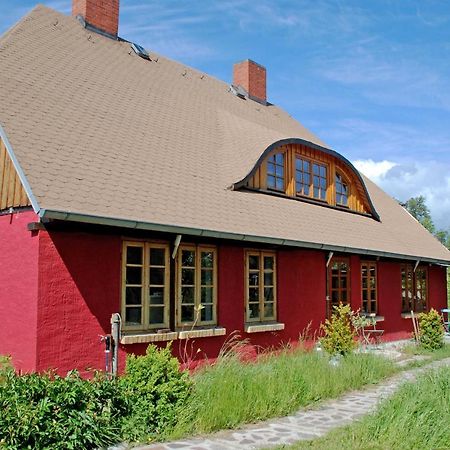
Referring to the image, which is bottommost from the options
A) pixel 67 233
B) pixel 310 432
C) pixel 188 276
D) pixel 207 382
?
pixel 310 432

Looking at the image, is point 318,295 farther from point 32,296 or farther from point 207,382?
point 32,296

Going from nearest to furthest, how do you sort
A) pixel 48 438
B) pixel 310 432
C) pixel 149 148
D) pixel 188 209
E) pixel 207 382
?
pixel 48 438 < pixel 310 432 < pixel 207 382 < pixel 188 209 < pixel 149 148

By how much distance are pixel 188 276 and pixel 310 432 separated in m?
3.81

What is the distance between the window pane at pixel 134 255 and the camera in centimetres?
909

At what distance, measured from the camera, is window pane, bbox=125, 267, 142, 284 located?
9.05m

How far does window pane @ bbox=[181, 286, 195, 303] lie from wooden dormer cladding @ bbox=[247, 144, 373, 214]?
3638mm

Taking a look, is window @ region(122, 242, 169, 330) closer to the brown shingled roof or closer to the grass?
the brown shingled roof

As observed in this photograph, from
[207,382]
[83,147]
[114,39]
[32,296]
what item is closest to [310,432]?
[207,382]

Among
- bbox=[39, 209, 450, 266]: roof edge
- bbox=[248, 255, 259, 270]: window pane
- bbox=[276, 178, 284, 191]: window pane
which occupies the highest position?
bbox=[276, 178, 284, 191]: window pane

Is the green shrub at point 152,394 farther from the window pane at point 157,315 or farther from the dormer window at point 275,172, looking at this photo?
the dormer window at point 275,172

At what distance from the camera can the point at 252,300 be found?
1138 centimetres

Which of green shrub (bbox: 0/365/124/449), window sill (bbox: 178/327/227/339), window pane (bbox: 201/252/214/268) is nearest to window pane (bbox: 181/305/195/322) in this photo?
window sill (bbox: 178/327/227/339)

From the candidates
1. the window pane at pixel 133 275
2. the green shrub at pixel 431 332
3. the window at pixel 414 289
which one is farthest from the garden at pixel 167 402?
the window at pixel 414 289

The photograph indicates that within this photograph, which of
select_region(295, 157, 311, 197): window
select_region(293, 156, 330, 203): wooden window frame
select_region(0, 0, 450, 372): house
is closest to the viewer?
select_region(0, 0, 450, 372): house
